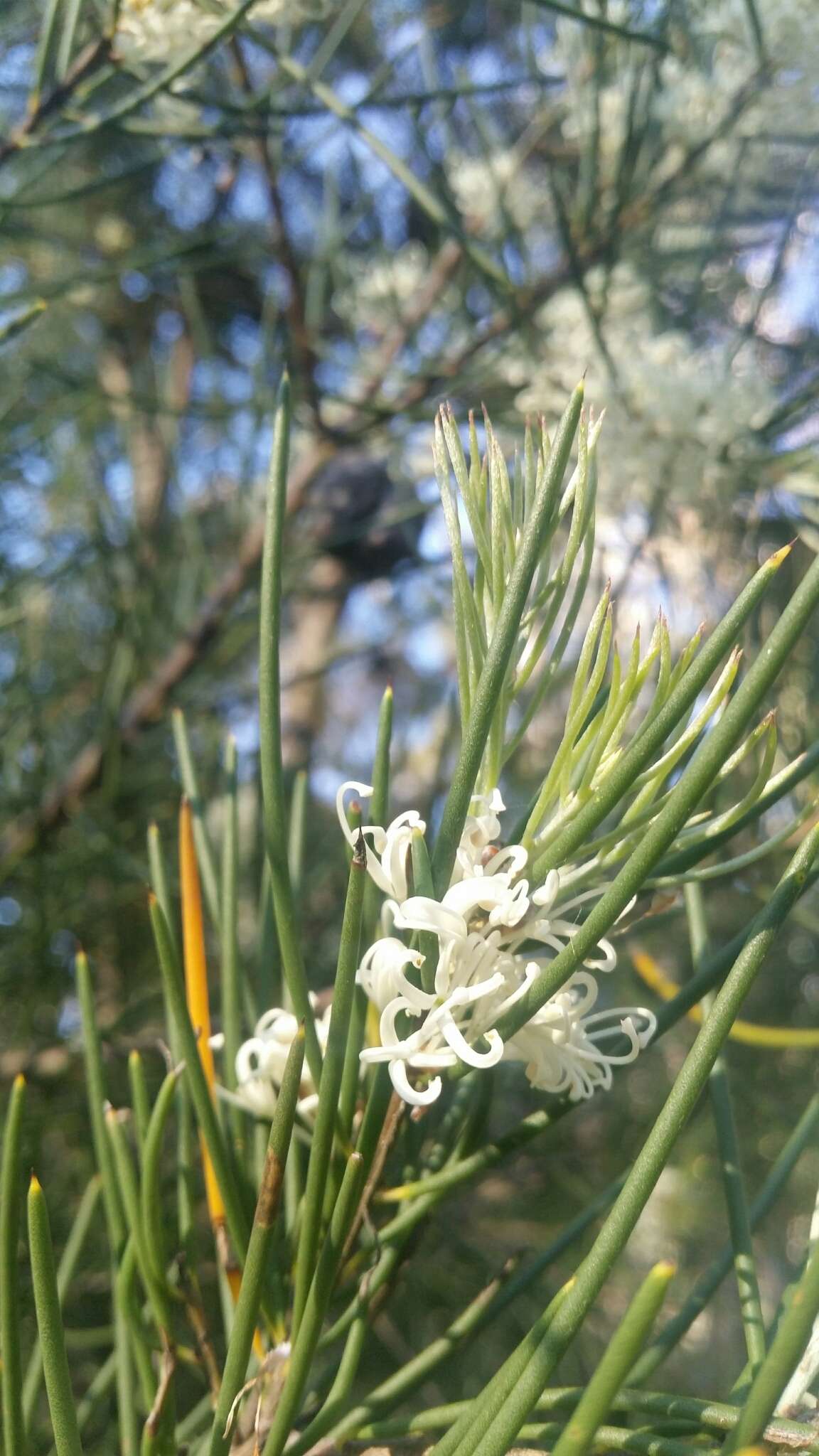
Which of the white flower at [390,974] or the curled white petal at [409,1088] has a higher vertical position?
the white flower at [390,974]

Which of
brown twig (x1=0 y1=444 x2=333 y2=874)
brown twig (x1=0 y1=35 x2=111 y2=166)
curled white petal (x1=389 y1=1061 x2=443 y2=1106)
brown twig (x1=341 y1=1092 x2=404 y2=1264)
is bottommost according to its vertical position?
brown twig (x1=341 y1=1092 x2=404 y2=1264)

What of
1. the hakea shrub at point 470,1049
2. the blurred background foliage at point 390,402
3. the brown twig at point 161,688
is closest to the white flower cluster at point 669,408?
the blurred background foliage at point 390,402

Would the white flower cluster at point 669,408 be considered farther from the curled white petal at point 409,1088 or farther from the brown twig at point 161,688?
the curled white petal at point 409,1088

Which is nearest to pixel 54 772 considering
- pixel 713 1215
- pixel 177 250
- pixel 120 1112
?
pixel 177 250

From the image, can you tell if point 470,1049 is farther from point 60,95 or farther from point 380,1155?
point 60,95

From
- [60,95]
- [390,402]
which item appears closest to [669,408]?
[390,402]

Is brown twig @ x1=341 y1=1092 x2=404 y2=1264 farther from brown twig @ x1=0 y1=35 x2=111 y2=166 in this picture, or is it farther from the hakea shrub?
brown twig @ x1=0 y1=35 x2=111 y2=166

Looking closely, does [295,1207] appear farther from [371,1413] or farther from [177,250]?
[177,250]

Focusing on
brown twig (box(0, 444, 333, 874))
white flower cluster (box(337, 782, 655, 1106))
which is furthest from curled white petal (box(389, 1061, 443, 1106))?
brown twig (box(0, 444, 333, 874))
